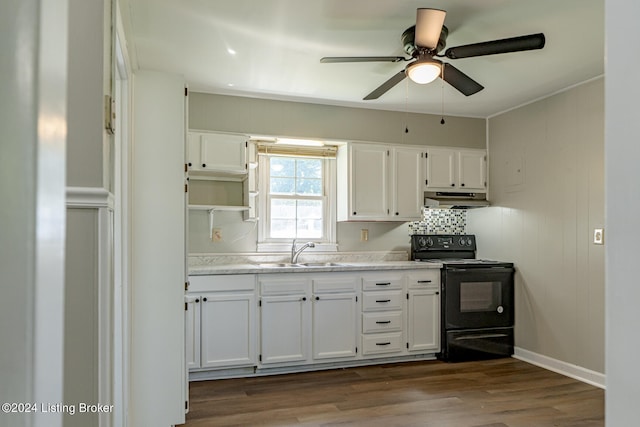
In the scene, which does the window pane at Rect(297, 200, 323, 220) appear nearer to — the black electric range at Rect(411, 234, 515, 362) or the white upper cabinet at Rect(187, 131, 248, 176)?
the white upper cabinet at Rect(187, 131, 248, 176)

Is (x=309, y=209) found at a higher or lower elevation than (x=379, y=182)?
lower

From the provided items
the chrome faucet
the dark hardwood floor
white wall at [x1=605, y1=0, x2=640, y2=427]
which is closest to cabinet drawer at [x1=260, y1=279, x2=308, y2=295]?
the chrome faucet

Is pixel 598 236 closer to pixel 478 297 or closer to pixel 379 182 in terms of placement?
pixel 478 297

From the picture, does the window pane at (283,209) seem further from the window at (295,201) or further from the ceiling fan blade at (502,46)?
the ceiling fan blade at (502,46)

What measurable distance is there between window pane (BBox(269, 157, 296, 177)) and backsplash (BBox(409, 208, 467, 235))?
1401 millimetres

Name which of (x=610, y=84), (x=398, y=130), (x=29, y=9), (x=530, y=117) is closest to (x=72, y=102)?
(x=29, y=9)

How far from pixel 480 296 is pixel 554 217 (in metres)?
0.99

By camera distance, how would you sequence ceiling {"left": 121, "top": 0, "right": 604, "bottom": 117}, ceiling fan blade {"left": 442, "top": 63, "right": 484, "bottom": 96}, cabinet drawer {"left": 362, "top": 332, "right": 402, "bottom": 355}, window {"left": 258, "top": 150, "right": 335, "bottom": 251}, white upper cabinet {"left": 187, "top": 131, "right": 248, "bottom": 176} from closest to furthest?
ceiling {"left": 121, "top": 0, "right": 604, "bottom": 117}
ceiling fan blade {"left": 442, "top": 63, "right": 484, "bottom": 96}
white upper cabinet {"left": 187, "top": 131, "right": 248, "bottom": 176}
cabinet drawer {"left": 362, "top": 332, "right": 402, "bottom": 355}
window {"left": 258, "top": 150, "right": 335, "bottom": 251}

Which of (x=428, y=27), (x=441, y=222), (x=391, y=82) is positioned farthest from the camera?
(x=441, y=222)

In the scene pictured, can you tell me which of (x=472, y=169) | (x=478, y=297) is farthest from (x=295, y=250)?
(x=472, y=169)

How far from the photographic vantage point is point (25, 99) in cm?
37

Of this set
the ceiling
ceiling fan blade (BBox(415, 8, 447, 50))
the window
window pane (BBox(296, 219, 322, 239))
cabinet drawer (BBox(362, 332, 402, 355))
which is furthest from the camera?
window pane (BBox(296, 219, 322, 239))

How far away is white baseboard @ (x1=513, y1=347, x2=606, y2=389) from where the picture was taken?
11.4 ft

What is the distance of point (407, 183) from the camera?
Answer: 4.42 metres
